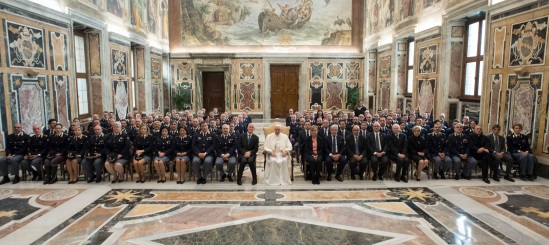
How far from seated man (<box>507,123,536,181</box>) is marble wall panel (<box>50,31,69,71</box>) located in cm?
1129

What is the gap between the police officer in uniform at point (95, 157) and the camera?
299 inches

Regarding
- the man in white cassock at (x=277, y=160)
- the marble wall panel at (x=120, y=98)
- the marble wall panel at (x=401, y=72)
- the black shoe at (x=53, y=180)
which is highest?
the marble wall panel at (x=401, y=72)

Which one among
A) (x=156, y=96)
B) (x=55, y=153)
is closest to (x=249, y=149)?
(x=55, y=153)

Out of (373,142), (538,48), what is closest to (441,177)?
(373,142)

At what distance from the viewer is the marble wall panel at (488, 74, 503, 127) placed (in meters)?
8.62

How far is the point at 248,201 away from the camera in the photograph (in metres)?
6.39

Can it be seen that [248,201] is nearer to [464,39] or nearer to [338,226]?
[338,226]

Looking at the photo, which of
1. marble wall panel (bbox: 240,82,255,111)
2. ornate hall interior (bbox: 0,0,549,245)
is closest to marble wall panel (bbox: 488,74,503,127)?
ornate hall interior (bbox: 0,0,549,245)

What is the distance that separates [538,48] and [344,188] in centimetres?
531

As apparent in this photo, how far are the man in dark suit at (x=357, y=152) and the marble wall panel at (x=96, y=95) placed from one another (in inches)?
319

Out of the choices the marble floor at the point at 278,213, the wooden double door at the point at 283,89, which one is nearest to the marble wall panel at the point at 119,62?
the marble floor at the point at 278,213

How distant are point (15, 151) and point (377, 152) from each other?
8.10 meters

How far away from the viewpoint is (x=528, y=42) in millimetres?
7758

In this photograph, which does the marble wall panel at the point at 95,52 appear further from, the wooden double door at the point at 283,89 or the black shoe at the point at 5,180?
the wooden double door at the point at 283,89
